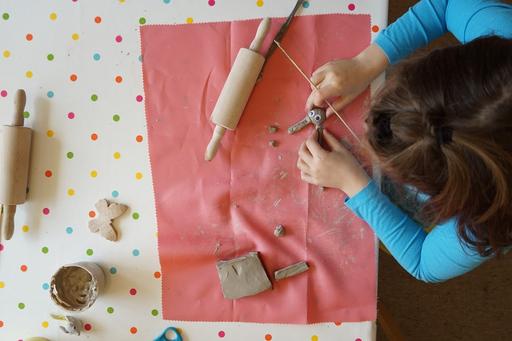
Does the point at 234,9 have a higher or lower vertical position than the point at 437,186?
higher

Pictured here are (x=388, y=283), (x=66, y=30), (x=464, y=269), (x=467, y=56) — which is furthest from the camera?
(x=388, y=283)

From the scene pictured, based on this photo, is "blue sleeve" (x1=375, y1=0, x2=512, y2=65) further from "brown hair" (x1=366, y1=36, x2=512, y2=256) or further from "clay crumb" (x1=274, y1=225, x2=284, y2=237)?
"clay crumb" (x1=274, y1=225, x2=284, y2=237)

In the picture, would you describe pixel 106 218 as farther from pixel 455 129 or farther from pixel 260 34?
pixel 455 129

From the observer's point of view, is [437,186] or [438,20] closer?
[437,186]

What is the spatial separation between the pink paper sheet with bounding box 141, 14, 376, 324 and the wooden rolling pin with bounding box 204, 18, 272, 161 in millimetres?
35

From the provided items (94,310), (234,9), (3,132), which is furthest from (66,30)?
(94,310)

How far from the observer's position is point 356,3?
71 cm

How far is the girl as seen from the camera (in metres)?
0.46

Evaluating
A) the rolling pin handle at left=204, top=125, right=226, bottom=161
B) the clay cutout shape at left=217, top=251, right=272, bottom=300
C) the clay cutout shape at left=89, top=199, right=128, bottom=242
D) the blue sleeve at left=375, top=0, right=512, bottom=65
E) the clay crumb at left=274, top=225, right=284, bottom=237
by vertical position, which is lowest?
the clay cutout shape at left=217, top=251, right=272, bottom=300

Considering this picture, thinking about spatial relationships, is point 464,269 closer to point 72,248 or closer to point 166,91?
point 166,91

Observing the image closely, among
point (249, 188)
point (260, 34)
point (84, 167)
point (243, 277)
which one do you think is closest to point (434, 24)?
point (260, 34)

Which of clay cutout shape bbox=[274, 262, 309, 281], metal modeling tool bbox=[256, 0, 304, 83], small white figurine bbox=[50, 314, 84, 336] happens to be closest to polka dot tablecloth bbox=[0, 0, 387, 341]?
small white figurine bbox=[50, 314, 84, 336]

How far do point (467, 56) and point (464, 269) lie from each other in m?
0.39

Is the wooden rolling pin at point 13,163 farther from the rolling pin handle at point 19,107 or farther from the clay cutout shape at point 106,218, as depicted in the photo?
the clay cutout shape at point 106,218
